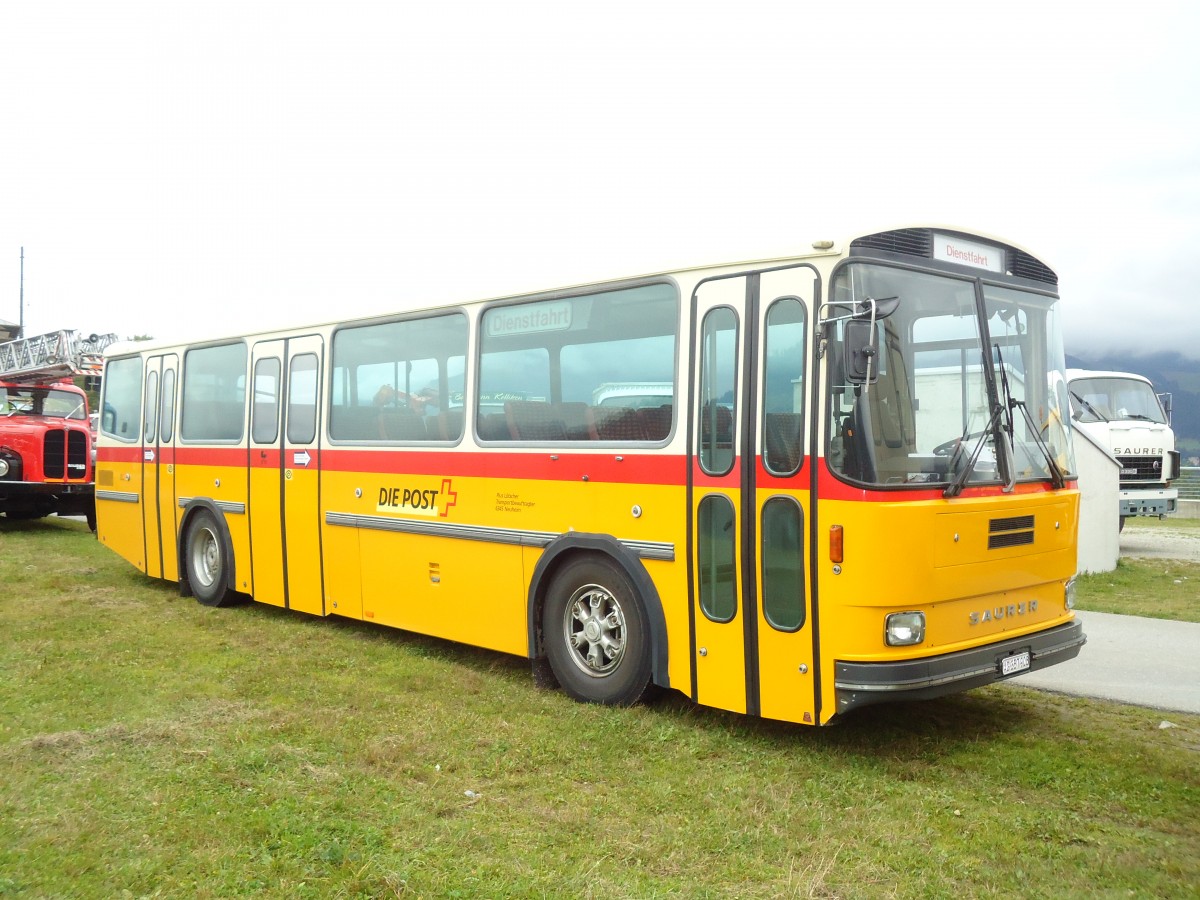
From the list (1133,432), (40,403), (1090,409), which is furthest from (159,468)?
(1133,432)

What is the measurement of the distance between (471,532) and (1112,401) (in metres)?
14.1

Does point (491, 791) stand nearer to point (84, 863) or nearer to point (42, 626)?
point (84, 863)

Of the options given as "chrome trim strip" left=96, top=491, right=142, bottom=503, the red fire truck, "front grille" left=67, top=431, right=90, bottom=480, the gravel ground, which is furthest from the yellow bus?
"front grille" left=67, top=431, right=90, bottom=480

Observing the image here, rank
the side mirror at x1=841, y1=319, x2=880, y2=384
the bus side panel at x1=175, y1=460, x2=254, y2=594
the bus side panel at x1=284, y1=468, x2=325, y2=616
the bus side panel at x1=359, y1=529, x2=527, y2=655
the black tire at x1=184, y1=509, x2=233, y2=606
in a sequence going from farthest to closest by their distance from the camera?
the black tire at x1=184, y1=509, x2=233, y2=606, the bus side panel at x1=175, y1=460, x2=254, y2=594, the bus side panel at x1=284, y1=468, x2=325, y2=616, the bus side panel at x1=359, y1=529, x2=527, y2=655, the side mirror at x1=841, y1=319, x2=880, y2=384

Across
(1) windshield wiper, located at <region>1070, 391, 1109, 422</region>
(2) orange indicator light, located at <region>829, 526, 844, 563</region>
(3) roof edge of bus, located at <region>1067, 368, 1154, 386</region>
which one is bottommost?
(2) orange indicator light, located at <region>829, 526, 844, 563</region>

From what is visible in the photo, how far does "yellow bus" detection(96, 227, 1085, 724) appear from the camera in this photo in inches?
222

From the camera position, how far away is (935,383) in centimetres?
590

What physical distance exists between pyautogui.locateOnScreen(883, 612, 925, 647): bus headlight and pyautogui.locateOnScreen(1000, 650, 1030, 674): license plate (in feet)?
2.19

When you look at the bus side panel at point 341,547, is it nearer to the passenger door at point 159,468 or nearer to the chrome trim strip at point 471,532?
the chrome trim strip at point 471,532

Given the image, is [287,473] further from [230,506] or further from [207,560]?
[207,560]

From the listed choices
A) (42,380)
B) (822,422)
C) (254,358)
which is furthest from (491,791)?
(42,380)

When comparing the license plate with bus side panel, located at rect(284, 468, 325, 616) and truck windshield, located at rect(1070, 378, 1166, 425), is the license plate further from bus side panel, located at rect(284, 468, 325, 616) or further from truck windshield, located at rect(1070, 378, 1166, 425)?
truck windshield, located at rect(1070, 378, 1166, 425)

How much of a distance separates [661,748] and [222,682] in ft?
10.5

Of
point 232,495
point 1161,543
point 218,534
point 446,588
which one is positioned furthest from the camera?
point 1161,543
